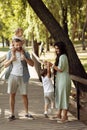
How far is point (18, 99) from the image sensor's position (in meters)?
12.5

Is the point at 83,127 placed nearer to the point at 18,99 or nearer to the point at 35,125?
the point at 35,125

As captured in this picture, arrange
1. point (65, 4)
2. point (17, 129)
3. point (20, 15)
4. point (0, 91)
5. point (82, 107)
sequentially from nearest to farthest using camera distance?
point (17, 129), point (82, 107), point (0, 91), point (65, 4), point (20, 15)

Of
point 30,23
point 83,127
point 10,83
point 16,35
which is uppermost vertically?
point 30,23

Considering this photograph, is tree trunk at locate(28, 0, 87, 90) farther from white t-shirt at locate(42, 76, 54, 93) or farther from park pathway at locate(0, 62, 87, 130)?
white t-shirt at locate(42, 76, 54, 93)

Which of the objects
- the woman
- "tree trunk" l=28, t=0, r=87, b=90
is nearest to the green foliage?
"tree trunk" l=28, t=0, r=87, b=90

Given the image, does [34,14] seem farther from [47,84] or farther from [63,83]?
[63,83]

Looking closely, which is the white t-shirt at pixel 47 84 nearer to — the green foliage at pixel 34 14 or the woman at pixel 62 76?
the woman at pixel 62 76

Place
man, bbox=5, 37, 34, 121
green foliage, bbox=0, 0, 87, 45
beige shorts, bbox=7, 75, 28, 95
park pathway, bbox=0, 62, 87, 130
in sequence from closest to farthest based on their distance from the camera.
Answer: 1. park pathway, bbox=0, 62, 87, 130
2. man, bbox=5, 37, 34, 121
3. beige shorts, bbox=7, 75, 28, 95
4. green foliage, bbox=0, 0, 87, 45

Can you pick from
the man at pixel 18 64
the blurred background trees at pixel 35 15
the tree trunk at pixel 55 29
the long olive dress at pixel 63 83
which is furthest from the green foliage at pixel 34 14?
the long olive dress at pixel 63 83

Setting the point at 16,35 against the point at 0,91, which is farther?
the point at 0,91

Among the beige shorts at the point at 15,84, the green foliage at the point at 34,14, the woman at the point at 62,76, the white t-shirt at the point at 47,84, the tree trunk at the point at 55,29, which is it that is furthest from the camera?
the green foliage at the point at 34,14

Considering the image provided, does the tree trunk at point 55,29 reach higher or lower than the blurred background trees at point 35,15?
lower

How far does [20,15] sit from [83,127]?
16.5 metres

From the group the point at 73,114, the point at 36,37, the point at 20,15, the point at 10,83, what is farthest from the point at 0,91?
the point at 36,37
